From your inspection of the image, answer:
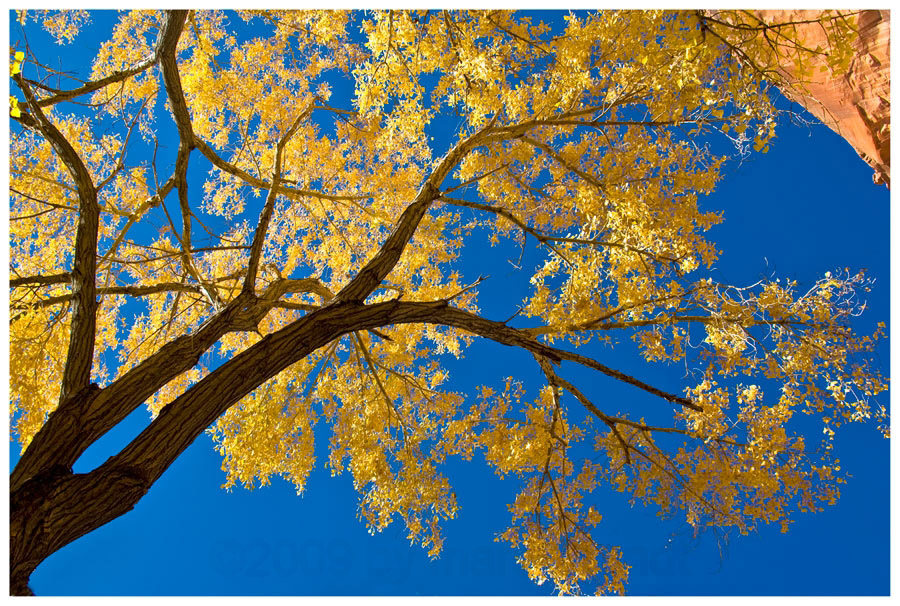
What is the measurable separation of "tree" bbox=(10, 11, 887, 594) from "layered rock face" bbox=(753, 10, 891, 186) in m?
5.32

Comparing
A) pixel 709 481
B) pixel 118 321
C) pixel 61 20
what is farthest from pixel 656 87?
pixel 118 321

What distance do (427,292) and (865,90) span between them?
7568 mm

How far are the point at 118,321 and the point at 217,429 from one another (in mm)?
2035

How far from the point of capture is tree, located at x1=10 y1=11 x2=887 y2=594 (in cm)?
327

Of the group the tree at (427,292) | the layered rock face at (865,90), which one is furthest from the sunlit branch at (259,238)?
the layered rock face at (865,90)

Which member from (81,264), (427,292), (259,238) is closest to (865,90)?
(427,292)

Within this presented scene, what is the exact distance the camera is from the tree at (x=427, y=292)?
10.7 ft

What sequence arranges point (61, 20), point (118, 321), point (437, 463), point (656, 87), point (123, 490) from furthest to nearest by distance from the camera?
point (118, 321) < point (437, 463) < point (61, 20) < point (656, 87) < point (123, 490)

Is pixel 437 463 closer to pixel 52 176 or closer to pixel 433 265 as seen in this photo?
pixel 433 265

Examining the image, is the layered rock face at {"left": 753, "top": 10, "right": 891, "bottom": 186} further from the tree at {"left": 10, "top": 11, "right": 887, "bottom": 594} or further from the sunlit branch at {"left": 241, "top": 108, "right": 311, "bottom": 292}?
the sunlit branch at {"left": 241, "top": 108, "right": 311, "bottom": 292}

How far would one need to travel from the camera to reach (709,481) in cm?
423

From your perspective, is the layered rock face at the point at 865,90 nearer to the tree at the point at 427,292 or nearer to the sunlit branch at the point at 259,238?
the tree at the point at 427,292

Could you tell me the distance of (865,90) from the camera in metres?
8.54

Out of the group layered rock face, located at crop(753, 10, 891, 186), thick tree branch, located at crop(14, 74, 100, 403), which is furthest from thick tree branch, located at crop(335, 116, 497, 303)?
layered rock face, located at crop(753, 10, 891, 186)
